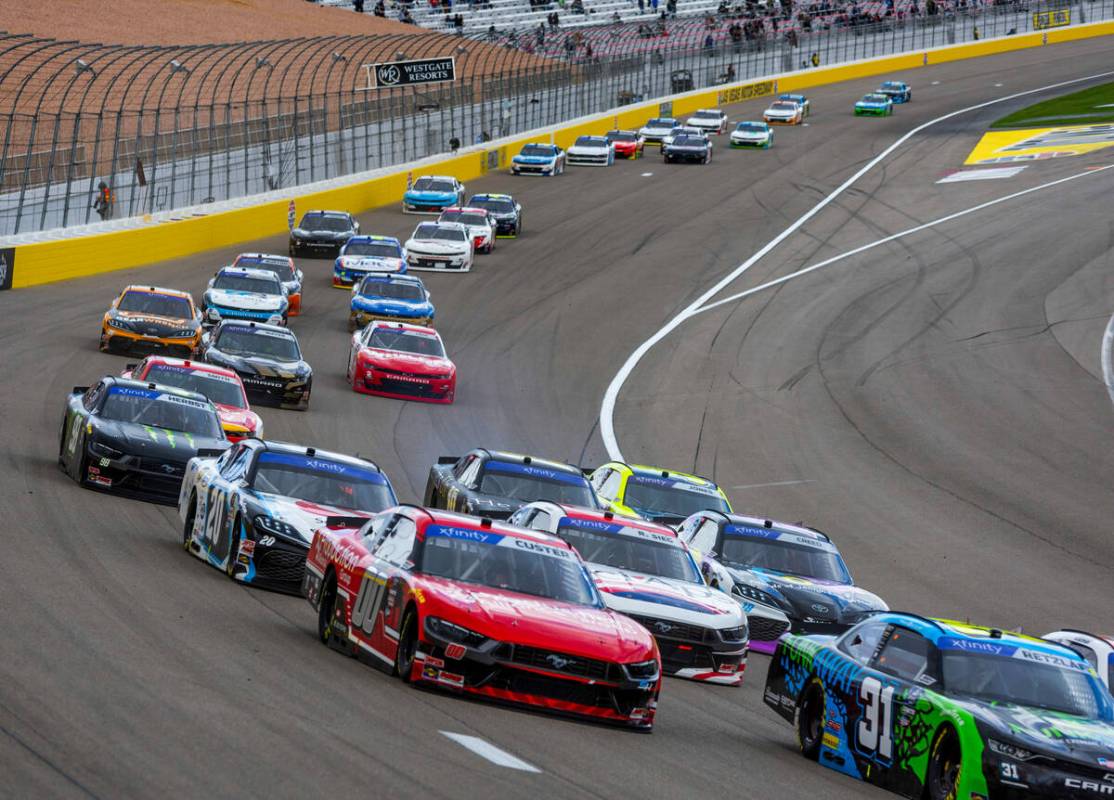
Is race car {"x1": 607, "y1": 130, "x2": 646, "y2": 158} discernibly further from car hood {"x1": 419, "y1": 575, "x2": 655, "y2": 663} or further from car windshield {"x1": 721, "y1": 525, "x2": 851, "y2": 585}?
car hood {"x1": 419, "y1": 575, "x2": 655, "y2": 663}

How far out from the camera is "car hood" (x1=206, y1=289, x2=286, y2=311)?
1379 inches

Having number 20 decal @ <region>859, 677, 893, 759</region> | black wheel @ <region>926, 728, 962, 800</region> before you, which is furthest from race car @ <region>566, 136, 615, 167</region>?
black wheel @ <region>926, 728, 962, 800</region>

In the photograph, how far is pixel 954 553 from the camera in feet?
76.5

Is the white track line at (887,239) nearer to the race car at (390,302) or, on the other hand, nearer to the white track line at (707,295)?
the white track line at (707,295)

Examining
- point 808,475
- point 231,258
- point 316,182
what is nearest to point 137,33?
point 316,182

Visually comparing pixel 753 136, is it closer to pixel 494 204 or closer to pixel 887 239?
pixel 887 239

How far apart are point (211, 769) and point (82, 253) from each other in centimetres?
3573

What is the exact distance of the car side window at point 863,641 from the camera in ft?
38.8

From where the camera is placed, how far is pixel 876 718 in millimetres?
11188

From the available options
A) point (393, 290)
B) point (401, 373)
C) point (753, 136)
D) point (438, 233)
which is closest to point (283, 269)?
point (393, 290)

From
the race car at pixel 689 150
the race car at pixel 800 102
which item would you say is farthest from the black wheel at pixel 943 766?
the race car at pixel 800 102

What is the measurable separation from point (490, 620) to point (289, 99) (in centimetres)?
4548

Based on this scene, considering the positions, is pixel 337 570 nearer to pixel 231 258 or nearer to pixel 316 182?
pixel 231 258

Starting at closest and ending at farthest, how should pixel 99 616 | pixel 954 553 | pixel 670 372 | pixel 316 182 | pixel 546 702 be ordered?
pixel 546 702 < pixel 99 616 < pixel 954 553 < pixel 670 372 < pixel 316 182
